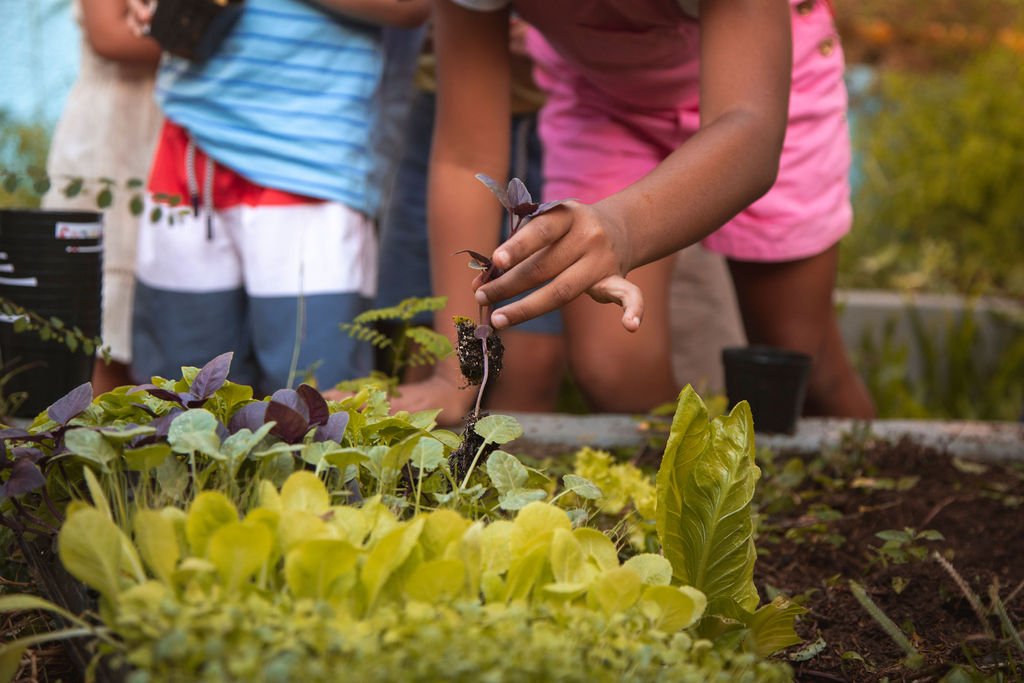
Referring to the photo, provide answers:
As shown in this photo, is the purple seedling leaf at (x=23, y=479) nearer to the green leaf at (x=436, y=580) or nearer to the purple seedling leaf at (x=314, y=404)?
the purple seedling leaf at (x=314, y=404)

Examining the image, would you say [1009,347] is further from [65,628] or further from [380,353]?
[65,628]

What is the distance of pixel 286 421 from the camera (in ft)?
3.98

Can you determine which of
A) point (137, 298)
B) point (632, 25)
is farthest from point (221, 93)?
point (632, 25)

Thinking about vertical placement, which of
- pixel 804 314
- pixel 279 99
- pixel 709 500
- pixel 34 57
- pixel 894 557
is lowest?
pixel 894 557

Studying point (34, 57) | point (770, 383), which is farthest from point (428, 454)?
point (34, 57)

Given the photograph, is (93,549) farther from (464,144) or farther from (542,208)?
(464,144)

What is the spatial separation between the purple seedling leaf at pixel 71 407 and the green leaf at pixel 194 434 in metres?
0.13

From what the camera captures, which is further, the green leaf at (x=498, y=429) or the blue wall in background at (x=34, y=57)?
the blue wall in background at (x=34, y=57)

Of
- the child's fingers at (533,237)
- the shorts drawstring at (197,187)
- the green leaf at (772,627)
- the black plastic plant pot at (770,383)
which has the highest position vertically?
the child's fingers at (533,237)

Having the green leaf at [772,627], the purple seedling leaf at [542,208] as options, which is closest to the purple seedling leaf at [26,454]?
the purple seedling leaf at [542,208]

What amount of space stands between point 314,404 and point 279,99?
167cm

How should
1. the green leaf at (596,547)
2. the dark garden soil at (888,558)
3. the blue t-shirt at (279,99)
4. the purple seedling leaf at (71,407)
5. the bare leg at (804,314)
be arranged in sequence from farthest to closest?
the bare leg at (804,314) < the blue t-shirt at (279,99) < the dark garden soil at (888,558) < the purple seedling leaf at (71,407) < the green leaf at (596,547)

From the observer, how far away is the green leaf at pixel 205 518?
1021 millimetres

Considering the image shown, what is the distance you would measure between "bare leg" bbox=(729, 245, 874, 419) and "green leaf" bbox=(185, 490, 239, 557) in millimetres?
2269
